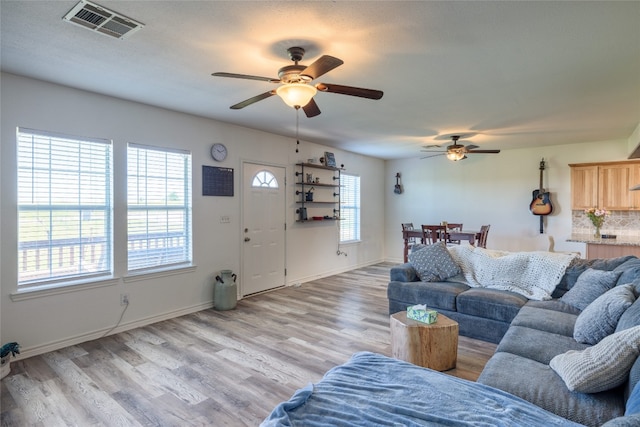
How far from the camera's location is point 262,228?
5340 mm

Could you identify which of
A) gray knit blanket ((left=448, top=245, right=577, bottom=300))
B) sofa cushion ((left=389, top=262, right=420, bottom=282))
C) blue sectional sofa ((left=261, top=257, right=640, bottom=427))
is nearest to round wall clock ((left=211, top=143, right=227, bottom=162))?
sofa cushion ((left=389, top=262, right=420, bottom=282))

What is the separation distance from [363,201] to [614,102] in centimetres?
457

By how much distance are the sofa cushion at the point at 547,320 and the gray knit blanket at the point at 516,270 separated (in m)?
→ 0.58

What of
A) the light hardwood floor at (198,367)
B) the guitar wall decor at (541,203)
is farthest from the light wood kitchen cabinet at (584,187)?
the light hardwood floor at (198,367)

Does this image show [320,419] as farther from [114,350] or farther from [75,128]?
[75,128]

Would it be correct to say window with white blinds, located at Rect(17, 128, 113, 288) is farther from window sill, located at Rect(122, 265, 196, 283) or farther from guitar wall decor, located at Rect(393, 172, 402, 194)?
guitar wall decor, located at Rect(393, 172, 402, 194)

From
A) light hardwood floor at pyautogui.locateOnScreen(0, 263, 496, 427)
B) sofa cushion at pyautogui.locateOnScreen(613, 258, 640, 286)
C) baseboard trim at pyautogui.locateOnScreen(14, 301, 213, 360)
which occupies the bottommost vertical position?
light hardwood floor at pyautogui.locateOnScreen(0, 263, 496, 427)

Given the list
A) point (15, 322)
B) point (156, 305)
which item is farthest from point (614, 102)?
point (15, 322)

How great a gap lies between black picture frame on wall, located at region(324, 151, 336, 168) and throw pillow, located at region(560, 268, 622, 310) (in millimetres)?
4229

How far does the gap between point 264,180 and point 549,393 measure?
14.6ft

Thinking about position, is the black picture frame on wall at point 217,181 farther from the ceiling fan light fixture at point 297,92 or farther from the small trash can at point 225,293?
the ceiling fan light fixture at point 297,92

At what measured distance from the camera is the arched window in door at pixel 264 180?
5.24 meters

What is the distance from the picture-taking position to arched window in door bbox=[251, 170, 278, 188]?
5238 mm

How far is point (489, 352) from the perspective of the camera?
10.3 ft
